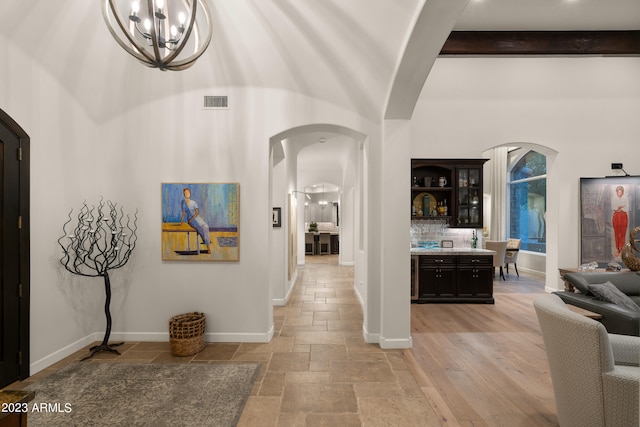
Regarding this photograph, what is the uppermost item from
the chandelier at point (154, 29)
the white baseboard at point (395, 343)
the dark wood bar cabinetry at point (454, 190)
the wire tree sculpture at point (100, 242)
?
the chandelier at point (154, 29)

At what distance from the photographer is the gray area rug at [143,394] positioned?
7.55ft

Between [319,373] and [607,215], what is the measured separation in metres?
6.45

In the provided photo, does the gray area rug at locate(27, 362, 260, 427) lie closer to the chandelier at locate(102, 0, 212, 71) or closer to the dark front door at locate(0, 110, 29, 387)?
the dark front door at locate(0, 110, 29, 387)

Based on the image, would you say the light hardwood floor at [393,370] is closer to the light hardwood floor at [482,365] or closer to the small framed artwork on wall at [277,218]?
the light hardwood floor at [482,365]

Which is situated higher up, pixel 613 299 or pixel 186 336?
pixel 613 299

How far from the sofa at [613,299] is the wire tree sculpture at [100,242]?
17.6ft

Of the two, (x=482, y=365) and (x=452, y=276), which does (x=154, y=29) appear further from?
(x=452, y=276)

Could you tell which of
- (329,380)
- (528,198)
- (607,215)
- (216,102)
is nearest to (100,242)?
(216,102)

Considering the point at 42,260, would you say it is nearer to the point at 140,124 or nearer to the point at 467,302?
the point at 140,124

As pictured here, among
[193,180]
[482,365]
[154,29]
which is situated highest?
[154,29]

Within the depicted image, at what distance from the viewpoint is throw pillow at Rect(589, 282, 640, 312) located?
339 cm

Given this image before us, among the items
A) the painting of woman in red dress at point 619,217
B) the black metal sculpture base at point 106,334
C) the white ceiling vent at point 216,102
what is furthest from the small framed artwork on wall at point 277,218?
the painting of woman in red dress at point 619,217

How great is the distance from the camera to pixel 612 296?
346 centimetres

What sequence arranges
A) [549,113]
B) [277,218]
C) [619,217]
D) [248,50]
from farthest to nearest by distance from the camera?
[549,113] → [619,217] → [277,218] → [248,50]
